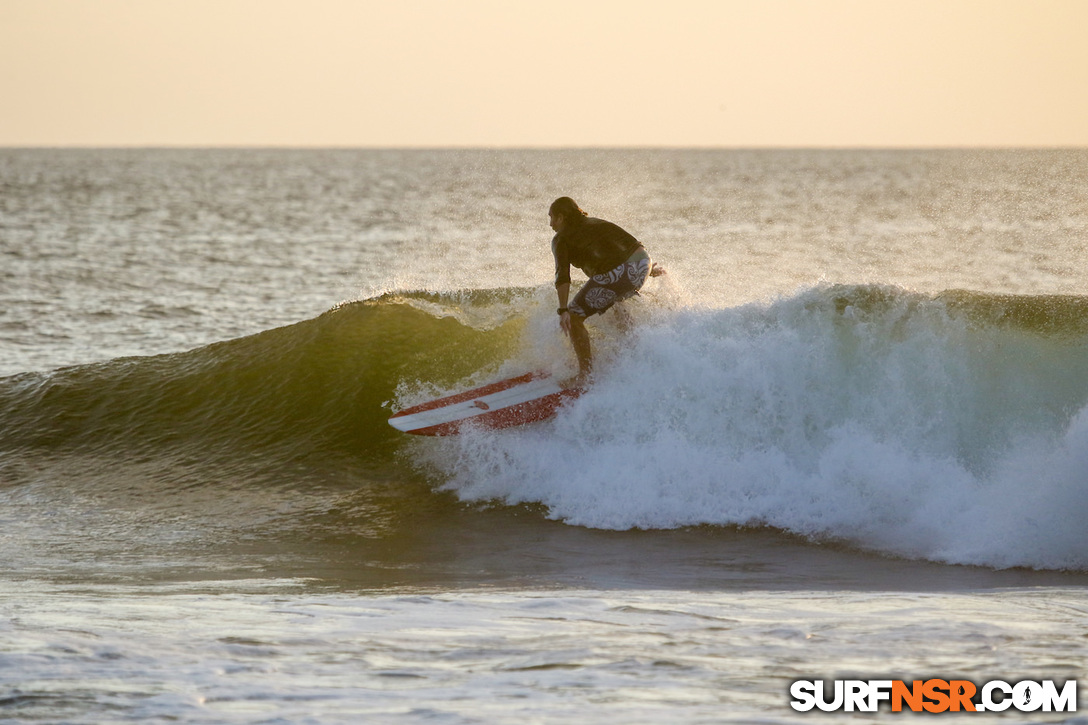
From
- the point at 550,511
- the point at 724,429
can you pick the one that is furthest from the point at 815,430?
the point at 550,511

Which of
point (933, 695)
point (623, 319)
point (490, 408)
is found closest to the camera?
point (933, 695)

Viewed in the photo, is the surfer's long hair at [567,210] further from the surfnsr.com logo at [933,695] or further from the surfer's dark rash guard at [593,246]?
the surfnsr.com logo at [933,695]

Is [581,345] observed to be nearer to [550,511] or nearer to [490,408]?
[490,408]

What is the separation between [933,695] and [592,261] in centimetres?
534

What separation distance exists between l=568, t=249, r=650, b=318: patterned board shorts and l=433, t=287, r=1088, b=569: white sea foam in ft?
1.79

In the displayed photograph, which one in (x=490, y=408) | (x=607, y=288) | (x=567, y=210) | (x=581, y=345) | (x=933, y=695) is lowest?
(x=933, y=695)

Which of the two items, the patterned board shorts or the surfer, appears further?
the patterned board shorts

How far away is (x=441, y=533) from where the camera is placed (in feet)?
27.6

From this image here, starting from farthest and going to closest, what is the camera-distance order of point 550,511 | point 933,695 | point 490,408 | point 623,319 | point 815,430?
1. point 623,319
2. point 490,408
3. point 815,430
4. point 550,511
5. point 933,695

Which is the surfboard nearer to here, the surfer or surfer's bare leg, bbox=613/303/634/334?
the surfer

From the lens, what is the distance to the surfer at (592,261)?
9070mm

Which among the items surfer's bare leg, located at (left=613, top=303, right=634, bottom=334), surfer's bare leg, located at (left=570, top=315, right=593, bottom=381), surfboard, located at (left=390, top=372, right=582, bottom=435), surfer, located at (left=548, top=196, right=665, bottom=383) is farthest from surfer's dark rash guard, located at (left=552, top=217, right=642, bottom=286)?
surfboard, located at (left=390, top=372, right=582, bottom=435)

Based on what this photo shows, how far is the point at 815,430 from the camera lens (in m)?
8.96

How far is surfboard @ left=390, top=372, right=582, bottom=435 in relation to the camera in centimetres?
927
